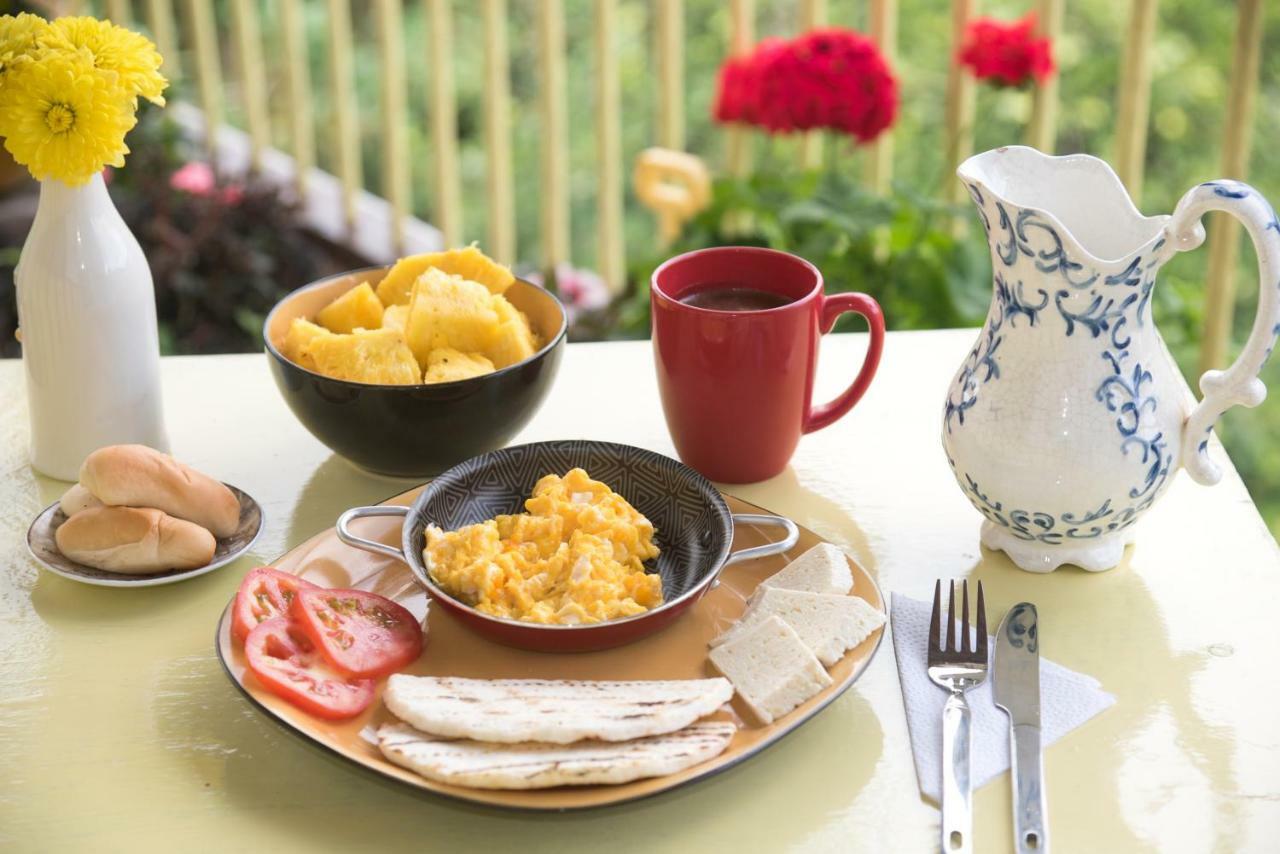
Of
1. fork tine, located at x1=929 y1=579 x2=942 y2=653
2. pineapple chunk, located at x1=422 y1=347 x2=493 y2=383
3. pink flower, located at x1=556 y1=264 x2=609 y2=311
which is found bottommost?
pink flower, located at x1=556 y1=264 x2=609 y2=311

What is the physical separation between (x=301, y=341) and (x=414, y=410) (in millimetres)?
172

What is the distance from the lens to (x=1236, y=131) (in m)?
2.60

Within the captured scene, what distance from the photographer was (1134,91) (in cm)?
269

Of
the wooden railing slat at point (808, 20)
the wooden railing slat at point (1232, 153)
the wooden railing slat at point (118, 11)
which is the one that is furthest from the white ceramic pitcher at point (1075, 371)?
the wooden railing slat at point (118, 11)

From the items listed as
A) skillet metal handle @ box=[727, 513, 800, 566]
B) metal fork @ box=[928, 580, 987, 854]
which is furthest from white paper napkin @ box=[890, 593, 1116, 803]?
skillet metal handle @ box=[727, 513, 800, 566]

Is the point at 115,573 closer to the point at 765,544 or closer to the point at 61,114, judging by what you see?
the point at 61,114

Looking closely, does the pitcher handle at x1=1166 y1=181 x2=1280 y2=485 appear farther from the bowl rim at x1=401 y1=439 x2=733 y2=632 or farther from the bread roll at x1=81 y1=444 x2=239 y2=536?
the bread roll at x1=81 y1=444 x2=239 y2=536

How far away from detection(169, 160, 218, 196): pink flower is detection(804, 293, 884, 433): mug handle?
2.65 m

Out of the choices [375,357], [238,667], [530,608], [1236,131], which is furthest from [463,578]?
[1236,131]

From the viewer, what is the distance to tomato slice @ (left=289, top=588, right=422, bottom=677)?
3.75ft

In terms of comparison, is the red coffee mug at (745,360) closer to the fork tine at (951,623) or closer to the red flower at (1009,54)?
the fork tine at (951,623)

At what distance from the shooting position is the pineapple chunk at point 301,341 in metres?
1.46

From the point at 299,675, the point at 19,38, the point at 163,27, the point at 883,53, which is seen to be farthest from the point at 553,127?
the point at 299,675

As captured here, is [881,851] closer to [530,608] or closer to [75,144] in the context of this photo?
[530,608]
